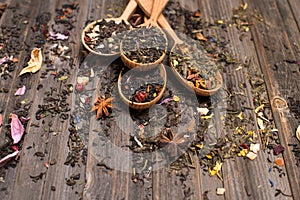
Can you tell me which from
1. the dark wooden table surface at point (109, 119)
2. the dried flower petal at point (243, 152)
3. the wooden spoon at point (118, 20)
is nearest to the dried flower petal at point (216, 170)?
the dark wooden table surface at point (109, 119)

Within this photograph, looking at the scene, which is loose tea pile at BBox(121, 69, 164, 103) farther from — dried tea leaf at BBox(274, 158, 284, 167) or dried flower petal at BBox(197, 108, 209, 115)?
dried tea leaf at BBox(274, 158, 284, 167)

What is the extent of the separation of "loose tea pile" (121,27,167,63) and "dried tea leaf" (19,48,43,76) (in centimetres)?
48

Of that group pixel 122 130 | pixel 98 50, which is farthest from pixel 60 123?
pixel 98 50

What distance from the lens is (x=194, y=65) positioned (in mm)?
1899

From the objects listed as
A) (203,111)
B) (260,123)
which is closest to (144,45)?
(203,111)

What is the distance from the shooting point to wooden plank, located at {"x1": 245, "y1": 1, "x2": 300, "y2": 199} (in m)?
1.70

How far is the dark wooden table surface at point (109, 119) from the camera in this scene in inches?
60.4

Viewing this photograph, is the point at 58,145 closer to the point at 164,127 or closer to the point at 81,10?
the point at 164,127

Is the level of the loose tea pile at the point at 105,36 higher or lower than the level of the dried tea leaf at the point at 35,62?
higher

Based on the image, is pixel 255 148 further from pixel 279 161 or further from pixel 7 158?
pixel 7 158

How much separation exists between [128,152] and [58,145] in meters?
0.33

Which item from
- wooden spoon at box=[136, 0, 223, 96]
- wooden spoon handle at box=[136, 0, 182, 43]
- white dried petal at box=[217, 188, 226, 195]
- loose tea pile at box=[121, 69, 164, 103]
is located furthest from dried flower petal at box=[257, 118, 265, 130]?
wooden spoon handle at box=[136, 0, 182, 43]

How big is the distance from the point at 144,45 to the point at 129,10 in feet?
1.21

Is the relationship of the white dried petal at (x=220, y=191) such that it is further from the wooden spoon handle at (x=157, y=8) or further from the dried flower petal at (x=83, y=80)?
the wooden spoon handle at (x=157, y=8)
